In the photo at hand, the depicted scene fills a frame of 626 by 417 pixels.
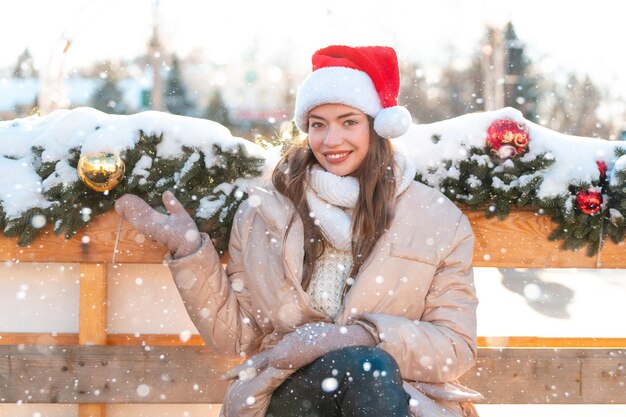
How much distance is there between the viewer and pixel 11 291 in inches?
144

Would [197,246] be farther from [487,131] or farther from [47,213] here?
[487,131]

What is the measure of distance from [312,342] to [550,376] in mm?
1409

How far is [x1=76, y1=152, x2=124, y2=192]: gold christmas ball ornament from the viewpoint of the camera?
3191mm

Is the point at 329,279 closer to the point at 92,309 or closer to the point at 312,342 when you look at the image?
the point at 312,342

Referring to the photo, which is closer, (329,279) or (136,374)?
(329,279)

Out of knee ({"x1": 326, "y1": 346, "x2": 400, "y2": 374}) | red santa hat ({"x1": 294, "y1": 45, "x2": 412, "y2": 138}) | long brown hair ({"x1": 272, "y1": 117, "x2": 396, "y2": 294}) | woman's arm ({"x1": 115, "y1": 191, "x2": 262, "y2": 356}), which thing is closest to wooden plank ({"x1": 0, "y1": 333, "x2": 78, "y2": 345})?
woman's arm ({"x1": 115, "y1": 191, "x2": 262, "y2": 356})

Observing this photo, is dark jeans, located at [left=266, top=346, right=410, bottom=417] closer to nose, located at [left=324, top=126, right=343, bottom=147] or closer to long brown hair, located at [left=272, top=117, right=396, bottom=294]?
long brown hair, located at [left=272, top=117, right=396, bottom=294]

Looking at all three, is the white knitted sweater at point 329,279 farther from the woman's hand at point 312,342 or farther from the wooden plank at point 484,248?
the wooden plank at point 484,248

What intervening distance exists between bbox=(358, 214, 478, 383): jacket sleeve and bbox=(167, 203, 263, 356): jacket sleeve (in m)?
0.50

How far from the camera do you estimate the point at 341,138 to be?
295cm

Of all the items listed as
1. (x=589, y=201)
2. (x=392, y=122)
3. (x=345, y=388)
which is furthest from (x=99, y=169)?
(x=589, y=201)

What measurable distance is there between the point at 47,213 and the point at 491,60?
656 inches

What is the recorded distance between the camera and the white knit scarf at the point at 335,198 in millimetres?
2881

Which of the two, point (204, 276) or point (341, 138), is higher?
point (341, 138)
